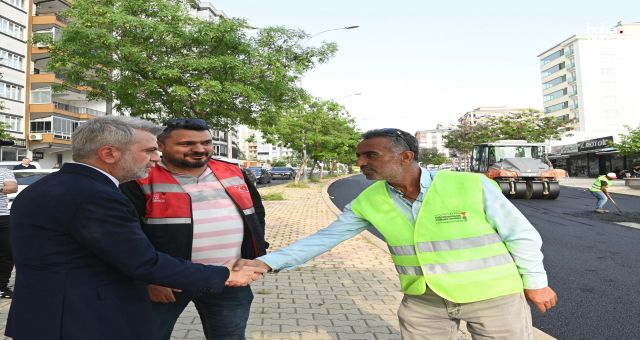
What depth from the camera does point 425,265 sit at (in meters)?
2.13

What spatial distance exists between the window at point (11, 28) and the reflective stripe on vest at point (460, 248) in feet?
144

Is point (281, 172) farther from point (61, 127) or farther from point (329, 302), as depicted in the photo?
point (329, 302)

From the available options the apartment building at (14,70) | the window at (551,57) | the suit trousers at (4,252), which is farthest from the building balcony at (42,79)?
the window at (551,57)

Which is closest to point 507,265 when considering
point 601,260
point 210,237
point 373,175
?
point 373,175

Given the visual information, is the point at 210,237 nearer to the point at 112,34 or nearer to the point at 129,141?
the point at 129,141

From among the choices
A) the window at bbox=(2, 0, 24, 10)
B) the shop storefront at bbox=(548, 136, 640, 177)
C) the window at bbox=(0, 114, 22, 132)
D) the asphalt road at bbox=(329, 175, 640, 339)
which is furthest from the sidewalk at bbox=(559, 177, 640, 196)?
the window at bbox=(2, 0, 24, 10)

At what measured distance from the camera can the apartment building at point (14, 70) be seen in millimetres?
36750

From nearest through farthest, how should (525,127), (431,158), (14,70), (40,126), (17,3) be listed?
(14,70)
(17,3)
(40,126)
(525,127)
(431,158)

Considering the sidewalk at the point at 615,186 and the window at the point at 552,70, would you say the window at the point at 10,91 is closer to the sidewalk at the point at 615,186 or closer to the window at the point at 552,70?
the sidewalk at the point at 615,186

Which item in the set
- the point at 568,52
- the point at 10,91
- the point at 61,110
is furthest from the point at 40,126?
the point at 568,52

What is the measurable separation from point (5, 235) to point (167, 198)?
141 inches

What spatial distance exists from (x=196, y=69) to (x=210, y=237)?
8.21 m

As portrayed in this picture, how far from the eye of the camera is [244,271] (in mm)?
2217

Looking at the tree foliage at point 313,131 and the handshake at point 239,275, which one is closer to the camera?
the handshake at point 239,275
